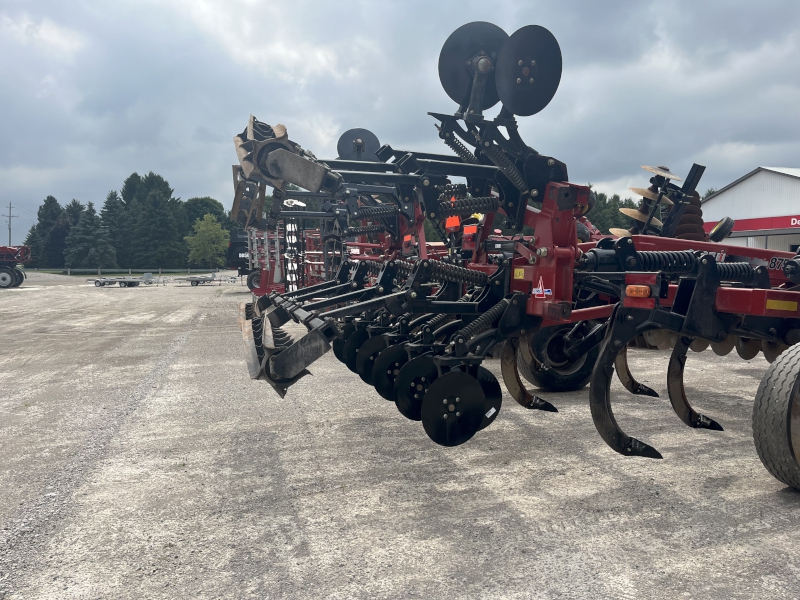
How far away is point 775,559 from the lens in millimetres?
2986

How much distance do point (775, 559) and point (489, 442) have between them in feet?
7.13

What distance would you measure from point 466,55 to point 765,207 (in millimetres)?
29146

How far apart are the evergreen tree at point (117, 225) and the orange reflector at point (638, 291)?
210 ft

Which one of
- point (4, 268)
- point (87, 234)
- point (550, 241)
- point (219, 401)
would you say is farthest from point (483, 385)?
point (87, 234)

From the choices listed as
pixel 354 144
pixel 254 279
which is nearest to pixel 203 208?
pixel 254 279

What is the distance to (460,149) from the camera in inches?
213

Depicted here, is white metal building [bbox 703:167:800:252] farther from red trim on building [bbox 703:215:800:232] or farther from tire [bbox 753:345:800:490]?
tire [bbox 753:345:800:490]

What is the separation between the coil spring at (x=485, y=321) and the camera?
14.1ft

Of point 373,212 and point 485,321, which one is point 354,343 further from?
point 373,212

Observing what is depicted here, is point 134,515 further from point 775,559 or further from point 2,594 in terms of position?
point 775,559

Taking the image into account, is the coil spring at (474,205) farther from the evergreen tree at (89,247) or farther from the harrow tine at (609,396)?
the evergreen tree at (89,247)

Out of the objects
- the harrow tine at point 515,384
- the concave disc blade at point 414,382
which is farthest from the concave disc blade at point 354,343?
the concave disc blade at point 414,382

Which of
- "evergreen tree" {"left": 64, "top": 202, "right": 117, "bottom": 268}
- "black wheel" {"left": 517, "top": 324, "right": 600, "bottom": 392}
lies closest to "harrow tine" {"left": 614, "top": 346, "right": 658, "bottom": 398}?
"black wheel" {"left": 517, "top": 324, "right": 600, "bottom": 392}

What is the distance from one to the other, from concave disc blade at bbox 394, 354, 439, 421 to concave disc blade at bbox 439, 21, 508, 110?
2204mm
